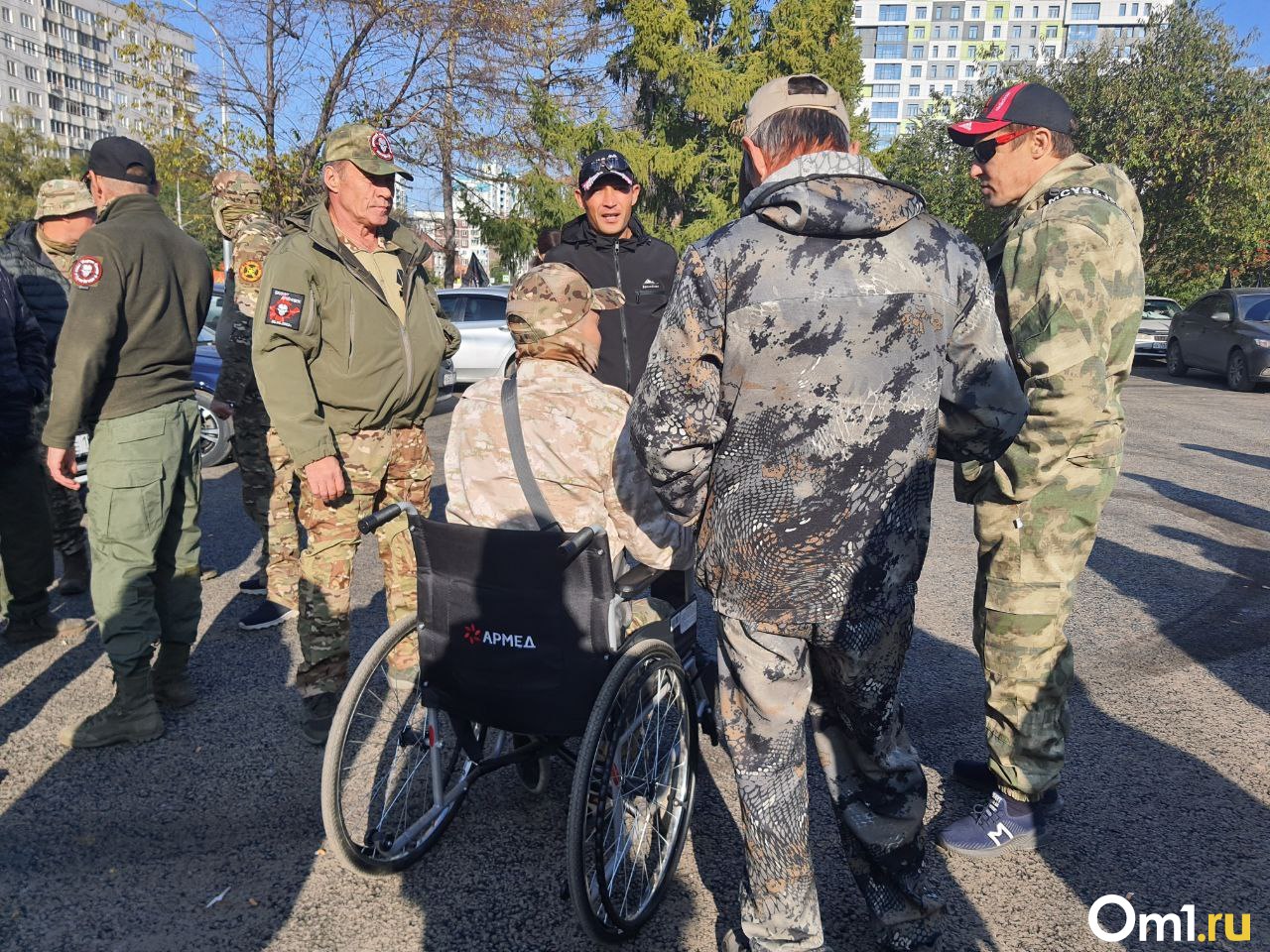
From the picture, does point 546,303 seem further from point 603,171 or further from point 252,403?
point 252,403

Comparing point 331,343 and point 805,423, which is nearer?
point 805,423

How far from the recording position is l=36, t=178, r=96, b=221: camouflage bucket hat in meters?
4.61

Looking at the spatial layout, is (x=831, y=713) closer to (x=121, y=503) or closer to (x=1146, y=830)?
(x=1146, y=830)

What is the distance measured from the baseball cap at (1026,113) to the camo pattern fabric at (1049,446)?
0.42 feet

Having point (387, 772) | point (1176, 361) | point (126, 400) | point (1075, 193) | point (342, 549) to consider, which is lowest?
point (387, 772)

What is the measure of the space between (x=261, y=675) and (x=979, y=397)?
3465 millimetres

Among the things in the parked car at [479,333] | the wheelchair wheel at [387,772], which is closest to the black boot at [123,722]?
the wheelchair wheel at [387,772]

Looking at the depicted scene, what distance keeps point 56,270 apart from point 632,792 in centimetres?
469

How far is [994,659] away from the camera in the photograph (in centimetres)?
296

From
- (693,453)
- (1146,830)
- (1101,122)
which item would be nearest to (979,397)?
(693,453)

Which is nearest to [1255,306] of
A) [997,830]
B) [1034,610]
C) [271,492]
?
[1034,610]

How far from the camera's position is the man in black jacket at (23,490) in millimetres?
4293

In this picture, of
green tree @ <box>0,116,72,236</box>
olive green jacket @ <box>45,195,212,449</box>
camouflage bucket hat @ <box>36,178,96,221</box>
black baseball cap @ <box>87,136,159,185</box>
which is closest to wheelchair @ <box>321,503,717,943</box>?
olive green jacket @ <box>45,195,212,449</box>

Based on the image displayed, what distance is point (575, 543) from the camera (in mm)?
2377
